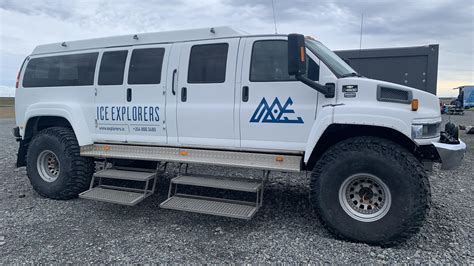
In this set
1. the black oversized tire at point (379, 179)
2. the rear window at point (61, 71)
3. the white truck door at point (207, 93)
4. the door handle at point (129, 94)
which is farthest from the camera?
the rear window at point (61, 71)

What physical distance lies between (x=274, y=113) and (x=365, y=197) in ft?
4.65

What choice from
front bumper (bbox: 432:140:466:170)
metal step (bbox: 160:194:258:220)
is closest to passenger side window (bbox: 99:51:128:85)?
metal step (bbox: 160:194:258:220)

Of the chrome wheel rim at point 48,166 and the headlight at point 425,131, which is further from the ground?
the headlight at point 425,131

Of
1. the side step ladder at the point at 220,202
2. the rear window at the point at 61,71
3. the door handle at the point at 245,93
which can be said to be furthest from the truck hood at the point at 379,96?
the rear window at the point at 61,71

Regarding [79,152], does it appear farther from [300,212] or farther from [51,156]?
[300,212]

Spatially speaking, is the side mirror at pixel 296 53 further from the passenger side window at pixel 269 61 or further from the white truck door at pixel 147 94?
the white truck door at pixel 147 94

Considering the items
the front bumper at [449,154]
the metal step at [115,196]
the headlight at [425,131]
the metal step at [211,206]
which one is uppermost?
the headlight at [425,131]

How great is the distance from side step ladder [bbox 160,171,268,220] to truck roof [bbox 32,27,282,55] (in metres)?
1.90

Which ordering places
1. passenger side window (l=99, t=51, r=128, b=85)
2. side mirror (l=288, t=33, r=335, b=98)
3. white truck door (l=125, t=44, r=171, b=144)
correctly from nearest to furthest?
side mirror (l=288, t=33, r=335, b=98)
white truck door (l=125, t=44, r=171, b=144)
passenger side window (l=99, t=51, r=128, b=85)

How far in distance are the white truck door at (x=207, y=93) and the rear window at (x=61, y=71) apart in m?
1.70

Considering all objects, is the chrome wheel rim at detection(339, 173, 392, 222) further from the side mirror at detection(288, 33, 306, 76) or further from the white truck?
the side mirror at detection(288, 33, 306, 76)

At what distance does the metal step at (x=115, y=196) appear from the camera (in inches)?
193

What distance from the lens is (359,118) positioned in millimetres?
3936

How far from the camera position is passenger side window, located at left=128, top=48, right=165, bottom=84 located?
5.18 m
